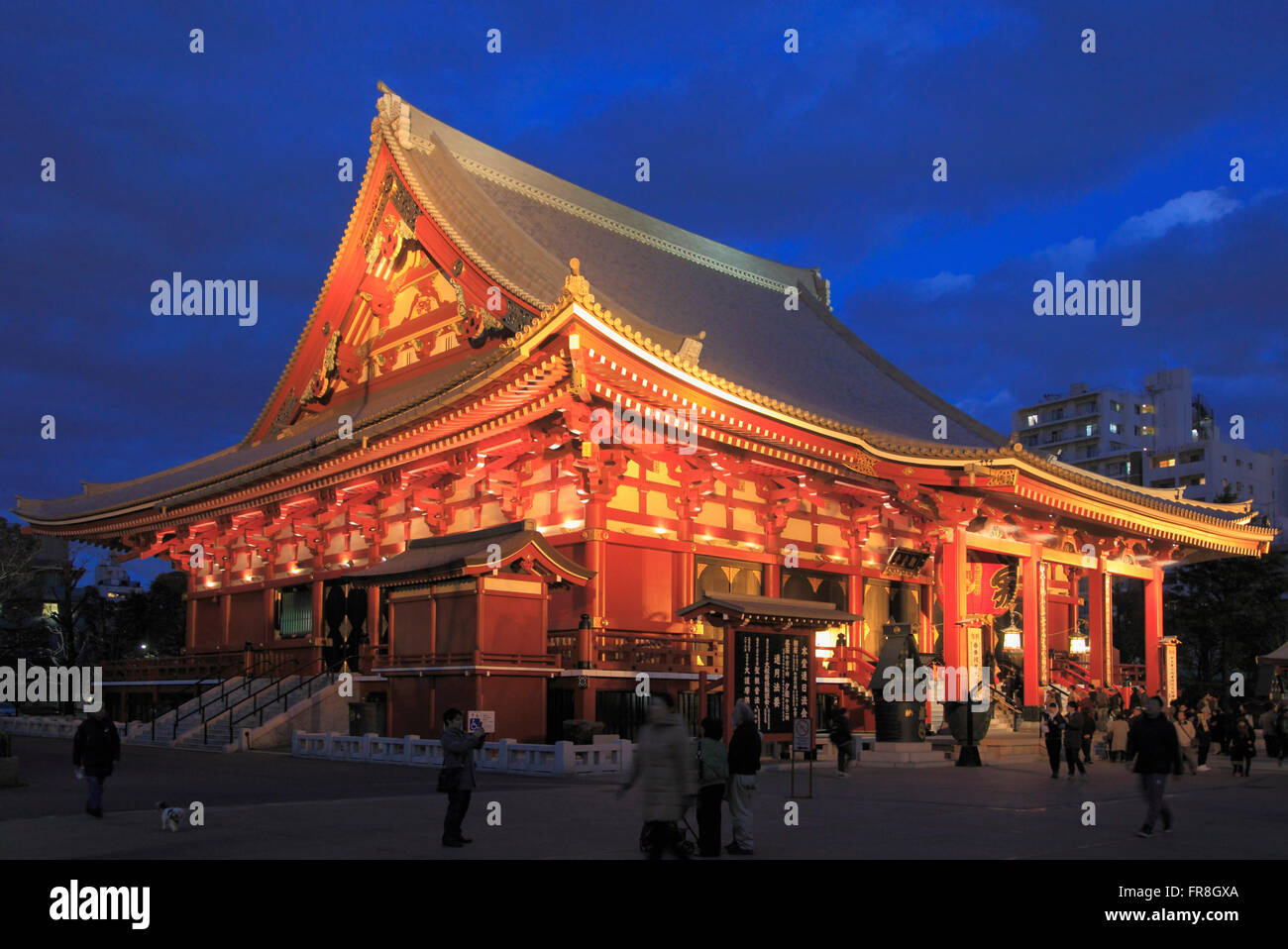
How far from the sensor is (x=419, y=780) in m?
19.3

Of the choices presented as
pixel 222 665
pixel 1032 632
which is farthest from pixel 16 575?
pixel 1032 632

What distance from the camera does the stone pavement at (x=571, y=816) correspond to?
1177 cm

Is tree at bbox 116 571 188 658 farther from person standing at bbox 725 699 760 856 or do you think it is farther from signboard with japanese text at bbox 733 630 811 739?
person standing at bbox 725 699 760 856

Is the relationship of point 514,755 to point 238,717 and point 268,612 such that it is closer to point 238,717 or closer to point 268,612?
point 238,717

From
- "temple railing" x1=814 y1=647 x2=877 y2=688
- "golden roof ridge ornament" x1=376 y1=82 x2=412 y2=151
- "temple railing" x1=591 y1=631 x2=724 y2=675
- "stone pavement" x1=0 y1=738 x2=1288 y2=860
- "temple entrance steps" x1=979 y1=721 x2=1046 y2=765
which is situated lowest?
"temple entrance steps" x1=979 y1=721 x2=1046 y2=765

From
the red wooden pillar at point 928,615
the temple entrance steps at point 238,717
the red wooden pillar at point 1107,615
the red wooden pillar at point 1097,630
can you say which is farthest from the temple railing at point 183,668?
the red wooden pillar at point 1107,615

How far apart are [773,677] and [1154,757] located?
9.33 m

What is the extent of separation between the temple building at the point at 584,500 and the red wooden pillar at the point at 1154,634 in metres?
0.13

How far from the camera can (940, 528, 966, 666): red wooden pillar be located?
29.2m

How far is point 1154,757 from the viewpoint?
13.4 meters

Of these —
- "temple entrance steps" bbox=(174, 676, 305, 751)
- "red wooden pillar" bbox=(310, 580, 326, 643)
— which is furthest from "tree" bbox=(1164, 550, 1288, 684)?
"temple entrance steps" bbox=(174, 676, 305, 751)

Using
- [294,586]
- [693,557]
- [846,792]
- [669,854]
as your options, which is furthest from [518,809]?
[294,586]

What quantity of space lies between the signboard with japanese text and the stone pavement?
A: 1.12 metres

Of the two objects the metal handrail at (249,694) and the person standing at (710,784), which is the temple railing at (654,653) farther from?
the person standing at (710,784)
